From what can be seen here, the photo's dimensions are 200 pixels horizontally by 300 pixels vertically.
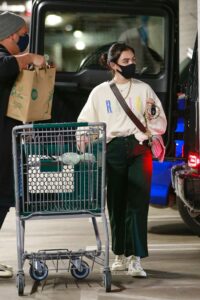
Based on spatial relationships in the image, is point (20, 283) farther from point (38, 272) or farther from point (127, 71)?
point (127, 71)

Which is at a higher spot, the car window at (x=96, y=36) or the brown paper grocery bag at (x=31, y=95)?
the car window at (x=96, y=36)

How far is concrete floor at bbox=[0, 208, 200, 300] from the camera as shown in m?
6.85

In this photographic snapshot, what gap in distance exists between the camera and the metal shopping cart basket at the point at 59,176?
6785mm

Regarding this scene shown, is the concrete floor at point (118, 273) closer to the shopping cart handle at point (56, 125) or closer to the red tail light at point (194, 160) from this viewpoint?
the red tail light at point (194, 160)

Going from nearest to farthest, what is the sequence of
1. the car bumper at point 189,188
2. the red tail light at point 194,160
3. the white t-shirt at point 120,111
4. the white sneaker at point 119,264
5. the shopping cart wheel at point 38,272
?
the shopping cart wheel at point 38,272 → the white t-shirt at point 120,111 → the white sneaker at point 119,264 → the car bumper at point 189,188 → the red tail light at point 194,160

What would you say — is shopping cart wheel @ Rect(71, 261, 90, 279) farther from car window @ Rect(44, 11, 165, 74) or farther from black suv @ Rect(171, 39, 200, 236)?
car window @ Rect(44, 11, 165, 74)

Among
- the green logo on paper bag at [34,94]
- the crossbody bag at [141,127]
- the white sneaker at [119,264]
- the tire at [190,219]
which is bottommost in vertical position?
the white sneaker at [119,264]

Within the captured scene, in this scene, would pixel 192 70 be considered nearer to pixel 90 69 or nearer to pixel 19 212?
pixel 90 69

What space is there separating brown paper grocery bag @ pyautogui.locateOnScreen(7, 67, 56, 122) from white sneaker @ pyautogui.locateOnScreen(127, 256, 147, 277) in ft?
4.41

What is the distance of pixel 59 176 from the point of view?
268 inches

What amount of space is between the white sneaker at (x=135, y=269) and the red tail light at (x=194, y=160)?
137 cm

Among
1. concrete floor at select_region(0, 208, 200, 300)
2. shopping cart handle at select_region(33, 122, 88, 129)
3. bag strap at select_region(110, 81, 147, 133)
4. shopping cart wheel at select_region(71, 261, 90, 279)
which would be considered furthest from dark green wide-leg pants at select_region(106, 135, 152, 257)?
shopping cart handle at select_region(33, 122, 88, 129)

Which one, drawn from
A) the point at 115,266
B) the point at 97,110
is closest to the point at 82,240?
the point at 115,266

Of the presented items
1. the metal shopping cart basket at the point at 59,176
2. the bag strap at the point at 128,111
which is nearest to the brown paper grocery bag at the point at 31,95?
the metal shopping cart basket at the point at 59,176
